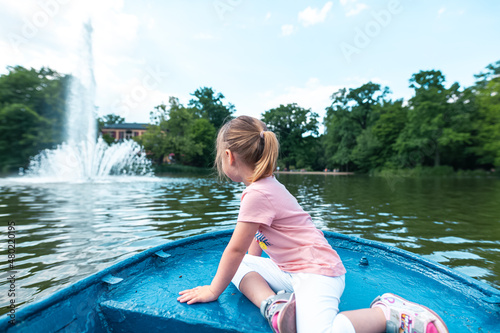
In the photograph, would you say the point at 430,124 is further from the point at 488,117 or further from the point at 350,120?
the point at 350,120

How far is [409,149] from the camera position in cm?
3278

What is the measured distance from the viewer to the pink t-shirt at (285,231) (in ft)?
4.46

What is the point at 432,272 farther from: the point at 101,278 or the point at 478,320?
the point at 101,278

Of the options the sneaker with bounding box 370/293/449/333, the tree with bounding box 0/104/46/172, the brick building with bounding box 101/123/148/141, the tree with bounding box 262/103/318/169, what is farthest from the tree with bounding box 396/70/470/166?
the brick building with bounding box 101/123/148/141

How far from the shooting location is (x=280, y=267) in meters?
1.46

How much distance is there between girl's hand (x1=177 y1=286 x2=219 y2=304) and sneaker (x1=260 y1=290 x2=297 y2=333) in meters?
0.26

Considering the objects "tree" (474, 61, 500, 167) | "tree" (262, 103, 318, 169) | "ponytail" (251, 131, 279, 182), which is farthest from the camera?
"tree" (262, 103, 318, 169)

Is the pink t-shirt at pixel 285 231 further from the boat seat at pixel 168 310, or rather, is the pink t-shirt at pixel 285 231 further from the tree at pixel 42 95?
the tree at pixel 42 95

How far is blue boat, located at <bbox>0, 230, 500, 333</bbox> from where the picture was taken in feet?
3.86

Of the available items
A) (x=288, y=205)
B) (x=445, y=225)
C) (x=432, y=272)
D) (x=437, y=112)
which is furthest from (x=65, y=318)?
(x=437, y=112)

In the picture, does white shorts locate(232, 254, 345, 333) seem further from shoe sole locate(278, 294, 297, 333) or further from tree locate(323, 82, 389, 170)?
tree locate(323, 82, 389, 170)

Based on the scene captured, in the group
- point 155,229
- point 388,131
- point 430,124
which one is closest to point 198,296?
point 155,229

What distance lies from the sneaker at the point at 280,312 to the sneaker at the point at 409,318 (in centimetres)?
41

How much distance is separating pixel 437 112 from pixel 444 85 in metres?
4.58
